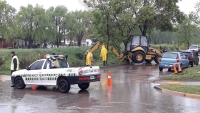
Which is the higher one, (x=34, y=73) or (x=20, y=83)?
(x=34, y=73)

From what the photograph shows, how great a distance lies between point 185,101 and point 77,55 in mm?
27920

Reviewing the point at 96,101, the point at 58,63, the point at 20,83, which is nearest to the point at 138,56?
the point at 58,63

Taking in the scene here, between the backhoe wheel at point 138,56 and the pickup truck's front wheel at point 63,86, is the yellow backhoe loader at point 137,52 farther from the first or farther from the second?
the pickup truck's front wheel at point 63,86

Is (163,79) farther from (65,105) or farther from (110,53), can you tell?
(110,53)

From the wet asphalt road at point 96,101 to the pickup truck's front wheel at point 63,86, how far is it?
0.27 m

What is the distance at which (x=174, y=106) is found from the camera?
1197cm

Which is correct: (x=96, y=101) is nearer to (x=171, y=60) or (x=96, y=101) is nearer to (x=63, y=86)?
(x=63, y=86)

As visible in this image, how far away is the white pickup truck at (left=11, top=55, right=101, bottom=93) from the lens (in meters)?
15.3

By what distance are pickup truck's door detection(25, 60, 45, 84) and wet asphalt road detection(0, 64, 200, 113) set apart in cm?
50

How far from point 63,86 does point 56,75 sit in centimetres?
64

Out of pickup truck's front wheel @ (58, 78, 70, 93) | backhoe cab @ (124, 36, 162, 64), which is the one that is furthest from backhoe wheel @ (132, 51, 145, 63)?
pickup truck's front wheel @ (58, 78, 70, 93)

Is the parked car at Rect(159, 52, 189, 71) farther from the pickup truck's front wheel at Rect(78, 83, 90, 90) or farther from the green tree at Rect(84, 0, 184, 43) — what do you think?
the pickup truck's front wheel at Rect(78, 83, 90, 90)

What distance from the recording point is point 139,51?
1437 inches

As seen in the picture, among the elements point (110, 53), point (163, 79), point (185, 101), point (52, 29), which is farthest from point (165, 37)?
point (185, 101)
